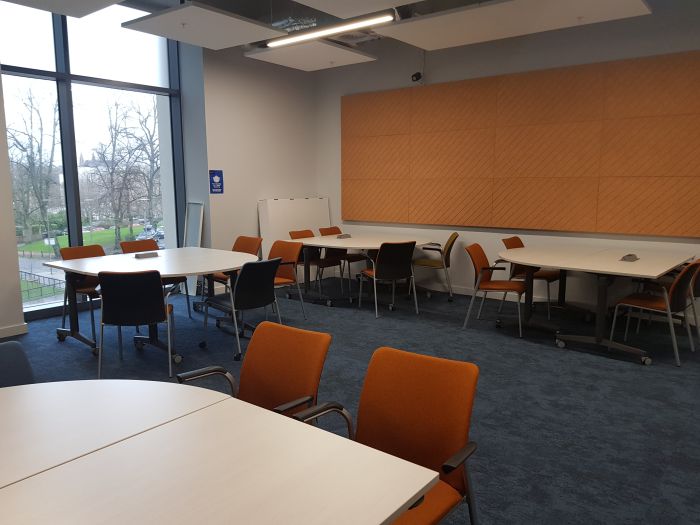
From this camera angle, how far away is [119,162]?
666cm

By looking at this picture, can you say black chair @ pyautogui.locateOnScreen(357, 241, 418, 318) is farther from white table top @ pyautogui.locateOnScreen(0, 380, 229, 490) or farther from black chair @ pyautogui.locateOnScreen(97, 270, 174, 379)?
white table top @ pyautogui.locateOnScreen(0, 380, 229, 490)

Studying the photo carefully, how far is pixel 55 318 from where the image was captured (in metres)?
5.90

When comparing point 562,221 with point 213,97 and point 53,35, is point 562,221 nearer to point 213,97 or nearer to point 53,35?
point 213,97

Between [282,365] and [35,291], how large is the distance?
496 centimetres

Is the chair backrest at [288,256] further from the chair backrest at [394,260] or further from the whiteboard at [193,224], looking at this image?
the whiteboard at [193,224]

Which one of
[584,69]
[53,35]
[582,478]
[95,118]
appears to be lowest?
[582,478]

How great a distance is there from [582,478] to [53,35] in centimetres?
657

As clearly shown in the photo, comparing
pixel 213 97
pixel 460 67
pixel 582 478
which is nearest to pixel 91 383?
pixel 582 478

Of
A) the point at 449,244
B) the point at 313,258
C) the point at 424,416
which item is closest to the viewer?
the point at 424,416

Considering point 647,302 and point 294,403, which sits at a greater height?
point 294,403

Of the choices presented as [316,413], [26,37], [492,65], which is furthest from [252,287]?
[492,65]

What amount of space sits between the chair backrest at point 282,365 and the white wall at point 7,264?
13.5 ft

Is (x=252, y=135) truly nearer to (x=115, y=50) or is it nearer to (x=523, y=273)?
(x=115, y=50)

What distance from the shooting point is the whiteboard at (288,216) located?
751 centimetres
